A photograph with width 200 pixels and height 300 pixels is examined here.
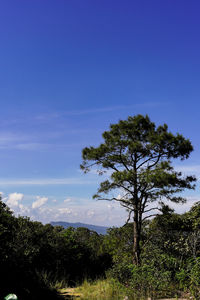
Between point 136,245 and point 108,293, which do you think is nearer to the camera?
point 108,293

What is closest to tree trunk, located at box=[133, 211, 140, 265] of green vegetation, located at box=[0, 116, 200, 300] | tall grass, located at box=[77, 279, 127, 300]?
green vegetation, located at box=[0, 116, 200, 300]

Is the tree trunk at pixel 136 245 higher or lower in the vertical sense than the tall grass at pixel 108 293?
higher

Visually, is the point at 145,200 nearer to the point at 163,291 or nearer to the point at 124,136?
the point at 124,136

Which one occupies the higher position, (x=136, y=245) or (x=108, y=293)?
(x=136, y=245)

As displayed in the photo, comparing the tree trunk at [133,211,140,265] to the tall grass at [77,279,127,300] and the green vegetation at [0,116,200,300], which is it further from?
the tall grass at [77,279,127,300]

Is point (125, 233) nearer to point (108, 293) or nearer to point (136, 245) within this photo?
point (136, 245)

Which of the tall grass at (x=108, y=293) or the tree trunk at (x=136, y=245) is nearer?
the tall grass at (x=108, y=293)

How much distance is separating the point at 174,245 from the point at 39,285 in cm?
668

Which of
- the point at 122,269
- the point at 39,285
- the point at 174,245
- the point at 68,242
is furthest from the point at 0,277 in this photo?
the point at 174,245

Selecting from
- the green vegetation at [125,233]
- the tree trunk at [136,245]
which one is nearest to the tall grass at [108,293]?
the green vegetation at [125,233]

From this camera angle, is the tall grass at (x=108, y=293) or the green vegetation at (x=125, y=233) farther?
the green vegetation at (x=125, y=233)

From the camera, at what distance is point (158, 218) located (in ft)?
47.9

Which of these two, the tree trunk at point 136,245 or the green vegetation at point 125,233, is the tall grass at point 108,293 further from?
the tree trunk at point 136,245

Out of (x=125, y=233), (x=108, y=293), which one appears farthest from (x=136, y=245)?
(x=108, y=293)
